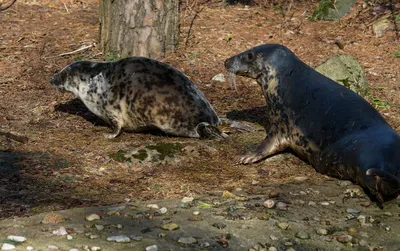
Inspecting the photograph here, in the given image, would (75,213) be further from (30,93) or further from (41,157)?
(30,93)

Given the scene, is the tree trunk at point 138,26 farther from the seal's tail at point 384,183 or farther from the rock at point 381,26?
the seal's tail at point 384,183

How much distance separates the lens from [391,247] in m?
4.50

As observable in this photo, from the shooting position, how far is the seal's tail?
4977 millimetres

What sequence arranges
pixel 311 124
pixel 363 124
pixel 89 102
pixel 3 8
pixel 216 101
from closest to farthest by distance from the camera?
pixel 363 124 → pixel 311 124 → pixel 89 102 → pixel 216 101 → pixel 3 8

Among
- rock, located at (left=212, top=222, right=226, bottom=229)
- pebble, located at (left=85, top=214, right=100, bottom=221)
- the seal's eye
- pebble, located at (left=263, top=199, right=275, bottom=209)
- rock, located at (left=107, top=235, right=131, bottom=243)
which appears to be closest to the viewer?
rock, located at (left=107, top=235, right=131, bottom=243)

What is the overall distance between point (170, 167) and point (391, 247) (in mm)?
2273

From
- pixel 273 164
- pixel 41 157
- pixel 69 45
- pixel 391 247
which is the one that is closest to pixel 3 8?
pixel 69 45

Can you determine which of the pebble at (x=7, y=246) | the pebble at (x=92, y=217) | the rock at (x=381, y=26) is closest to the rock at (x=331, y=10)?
the rock at (x=381, y=26)

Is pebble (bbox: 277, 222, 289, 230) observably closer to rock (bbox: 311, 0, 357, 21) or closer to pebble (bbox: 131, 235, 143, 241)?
pebble (bbox: 131, 235, 143, 241)

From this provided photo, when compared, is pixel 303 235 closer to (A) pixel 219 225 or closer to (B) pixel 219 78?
→ (A) pixel 219 225

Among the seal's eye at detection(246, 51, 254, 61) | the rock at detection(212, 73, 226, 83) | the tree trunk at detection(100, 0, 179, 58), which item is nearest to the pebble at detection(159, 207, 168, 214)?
the seal's eye at detection(246, 51, 254, 61)

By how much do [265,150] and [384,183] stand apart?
1616mm

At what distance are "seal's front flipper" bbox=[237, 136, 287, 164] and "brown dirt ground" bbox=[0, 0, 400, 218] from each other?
0.28 ft

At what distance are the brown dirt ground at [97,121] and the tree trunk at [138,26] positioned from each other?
10.5 inches
